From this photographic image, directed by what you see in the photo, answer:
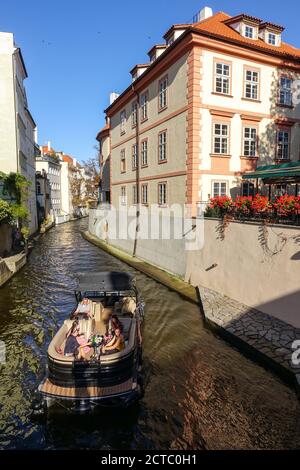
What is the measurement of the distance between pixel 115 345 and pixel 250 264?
22.1 feet

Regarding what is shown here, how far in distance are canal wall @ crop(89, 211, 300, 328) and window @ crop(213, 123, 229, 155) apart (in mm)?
4855

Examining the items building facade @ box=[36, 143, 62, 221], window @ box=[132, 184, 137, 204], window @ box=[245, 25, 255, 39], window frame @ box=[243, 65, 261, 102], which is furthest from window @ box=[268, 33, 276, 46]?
building facade @ box=[36, 143, 62, 221]

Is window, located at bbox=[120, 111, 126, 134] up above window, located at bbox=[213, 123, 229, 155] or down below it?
above

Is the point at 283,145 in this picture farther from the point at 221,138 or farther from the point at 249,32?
the point at 249,32

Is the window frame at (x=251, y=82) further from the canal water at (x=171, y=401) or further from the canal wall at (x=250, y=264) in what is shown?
the canal water at (x=171, y=401)

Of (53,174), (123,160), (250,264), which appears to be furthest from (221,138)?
(53,174)

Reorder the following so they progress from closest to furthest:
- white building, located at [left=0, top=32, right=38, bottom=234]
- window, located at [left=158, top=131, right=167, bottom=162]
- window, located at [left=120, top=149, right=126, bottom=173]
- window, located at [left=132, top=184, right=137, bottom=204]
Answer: window, located at [left=158, top=131, right=167, bottom=162] → window, located at [left=132, top=184, right=137, bottom=204] → white building, located at [left=0, top=32, right=38, bottom=234] → window, located at [left=120, top=149, right=126, bottom=173]

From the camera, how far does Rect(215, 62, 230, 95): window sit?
667 inches

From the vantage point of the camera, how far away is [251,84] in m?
18.0

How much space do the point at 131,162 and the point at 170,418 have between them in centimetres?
2167

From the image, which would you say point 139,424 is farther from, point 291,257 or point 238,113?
point 238,113

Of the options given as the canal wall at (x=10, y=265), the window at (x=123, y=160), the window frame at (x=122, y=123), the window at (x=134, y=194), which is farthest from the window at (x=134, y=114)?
the canal wall at (x=10, y=265)

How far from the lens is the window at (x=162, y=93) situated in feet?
64.0

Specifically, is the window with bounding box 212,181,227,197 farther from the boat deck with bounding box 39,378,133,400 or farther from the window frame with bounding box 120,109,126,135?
the window frame with bounding box 120,109,126,135
